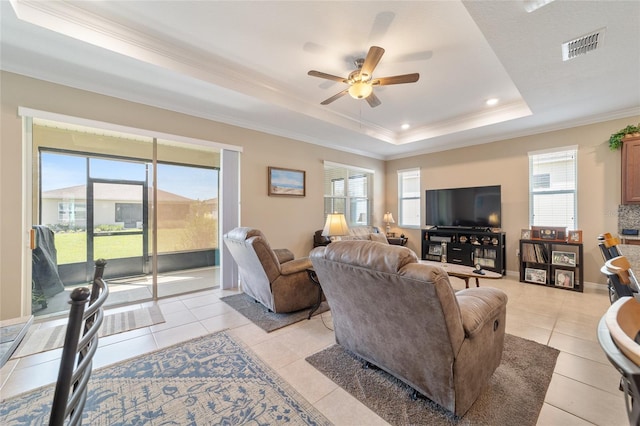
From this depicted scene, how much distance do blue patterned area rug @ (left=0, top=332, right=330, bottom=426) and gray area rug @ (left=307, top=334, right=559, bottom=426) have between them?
382 millimetres

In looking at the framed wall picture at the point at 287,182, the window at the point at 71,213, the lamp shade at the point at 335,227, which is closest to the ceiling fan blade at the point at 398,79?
the lamp shade at the point at 335,227

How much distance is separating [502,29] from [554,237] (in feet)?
12.3

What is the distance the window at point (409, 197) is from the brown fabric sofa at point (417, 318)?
473 centimetres

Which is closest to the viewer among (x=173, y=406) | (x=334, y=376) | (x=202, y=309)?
(x=173, y=406)

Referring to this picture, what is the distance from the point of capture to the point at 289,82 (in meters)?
3.46

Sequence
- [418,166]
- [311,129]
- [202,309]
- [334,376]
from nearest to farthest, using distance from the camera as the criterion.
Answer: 1. [334,376]
2. [202,309]
3. [311,129]
4. [418,166]

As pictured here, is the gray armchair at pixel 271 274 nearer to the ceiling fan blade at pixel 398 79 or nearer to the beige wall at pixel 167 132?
the beige wall at pixel 167 132

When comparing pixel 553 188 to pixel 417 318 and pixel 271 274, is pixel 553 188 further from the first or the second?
pixel 271 274

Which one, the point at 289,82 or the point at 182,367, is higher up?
the point at 289,82

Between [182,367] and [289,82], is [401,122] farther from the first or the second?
[182,367]

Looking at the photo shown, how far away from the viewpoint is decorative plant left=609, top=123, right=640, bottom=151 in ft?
12.0

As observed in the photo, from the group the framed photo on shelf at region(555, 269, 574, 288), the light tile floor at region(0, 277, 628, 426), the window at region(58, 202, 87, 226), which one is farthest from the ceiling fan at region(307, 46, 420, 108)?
the framed photo on shelf at region(555, 269, 574, 288)

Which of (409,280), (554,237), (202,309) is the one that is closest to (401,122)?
(554,237)

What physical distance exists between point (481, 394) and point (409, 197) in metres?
5.24
